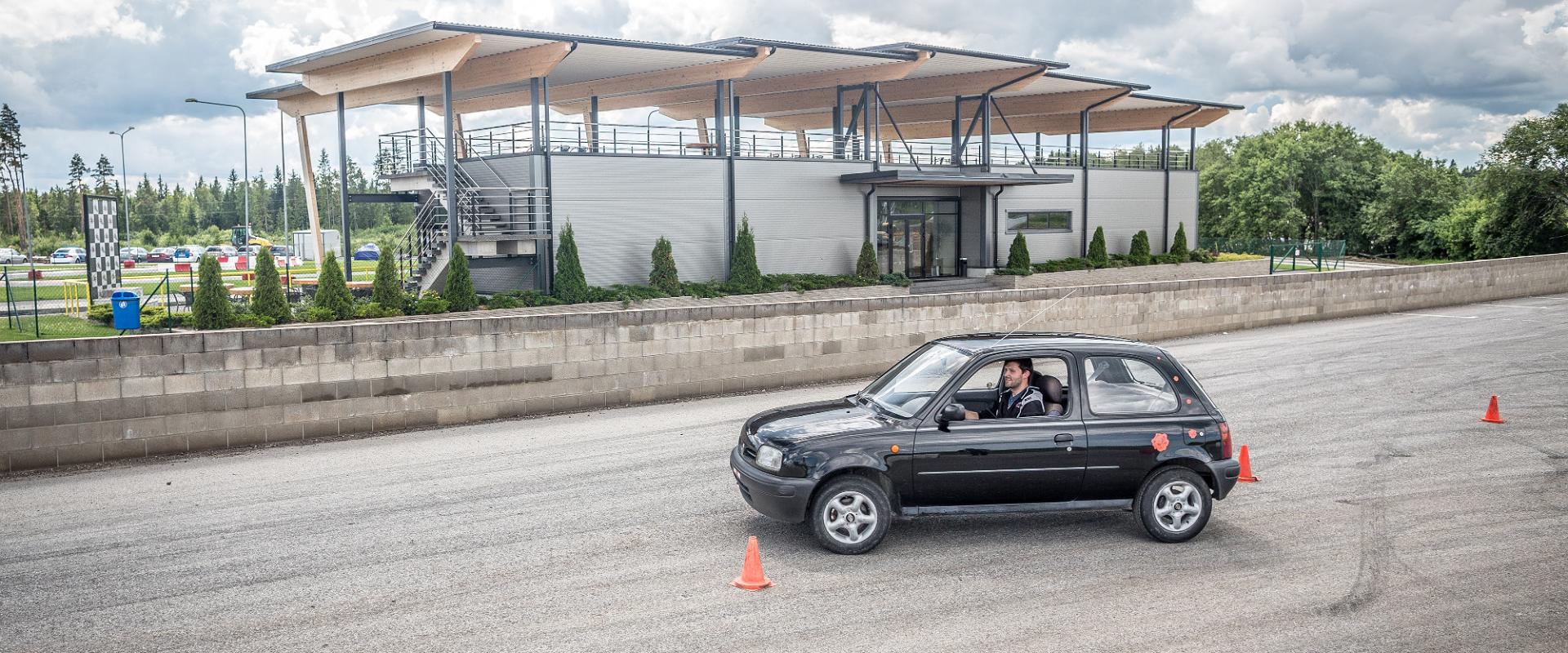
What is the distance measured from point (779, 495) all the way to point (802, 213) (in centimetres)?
2654

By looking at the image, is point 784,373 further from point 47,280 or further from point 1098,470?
point 47,280

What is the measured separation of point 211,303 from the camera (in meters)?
24.2

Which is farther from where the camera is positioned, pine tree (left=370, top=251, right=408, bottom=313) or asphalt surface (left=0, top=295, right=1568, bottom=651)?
pine tree (left=370, top=251, right=408, bottom=313)

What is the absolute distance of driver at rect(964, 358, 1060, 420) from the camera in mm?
8859

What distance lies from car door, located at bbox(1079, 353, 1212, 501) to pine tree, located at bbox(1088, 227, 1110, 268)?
114 ft

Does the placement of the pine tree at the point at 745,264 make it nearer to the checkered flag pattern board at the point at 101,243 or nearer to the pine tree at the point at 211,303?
the pine tree at the point at 211,303

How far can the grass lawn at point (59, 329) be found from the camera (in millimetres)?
23250

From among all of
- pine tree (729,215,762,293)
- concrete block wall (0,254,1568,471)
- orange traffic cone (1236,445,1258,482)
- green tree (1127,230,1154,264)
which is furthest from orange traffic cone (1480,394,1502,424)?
green tree (1127,230,1154,264)

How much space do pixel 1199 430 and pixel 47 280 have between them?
54400 millimetres

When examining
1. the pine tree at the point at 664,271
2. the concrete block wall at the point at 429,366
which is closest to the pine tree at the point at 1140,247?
the pine tree at the point at 664,271

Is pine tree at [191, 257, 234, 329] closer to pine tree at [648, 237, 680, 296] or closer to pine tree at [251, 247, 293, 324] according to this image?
pine tree at [251, 247, 293, 324]

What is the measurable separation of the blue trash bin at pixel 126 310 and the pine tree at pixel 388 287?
4.97 m

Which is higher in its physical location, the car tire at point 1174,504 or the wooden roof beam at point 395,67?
the wooden roof beam at point 395,67

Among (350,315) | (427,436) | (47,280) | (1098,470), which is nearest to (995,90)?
(350,315)
